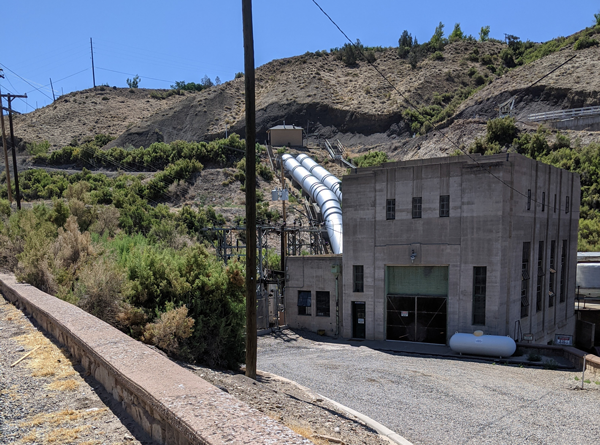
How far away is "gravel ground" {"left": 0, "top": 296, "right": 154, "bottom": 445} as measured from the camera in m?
5.02

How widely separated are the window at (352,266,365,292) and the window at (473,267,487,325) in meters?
5.64

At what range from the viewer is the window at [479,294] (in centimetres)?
2147

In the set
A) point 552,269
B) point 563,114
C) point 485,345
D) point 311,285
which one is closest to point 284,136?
point 563,114

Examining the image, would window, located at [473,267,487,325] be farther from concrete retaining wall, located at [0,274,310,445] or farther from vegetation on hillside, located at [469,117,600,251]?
vegetation on hillside, located at [469,117,600,251]

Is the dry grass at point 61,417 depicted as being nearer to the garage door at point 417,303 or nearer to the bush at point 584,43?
the garage door at point 417,303

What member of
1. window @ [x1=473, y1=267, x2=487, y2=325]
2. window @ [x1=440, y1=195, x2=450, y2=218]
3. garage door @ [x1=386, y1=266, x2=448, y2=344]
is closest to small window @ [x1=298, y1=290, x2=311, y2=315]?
garage door @ [x1=386, y1=266, x2=448, y2=344]

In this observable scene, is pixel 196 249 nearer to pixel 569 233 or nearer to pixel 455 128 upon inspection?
pixel 569 233

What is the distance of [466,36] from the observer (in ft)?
351

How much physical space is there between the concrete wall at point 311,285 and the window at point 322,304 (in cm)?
17

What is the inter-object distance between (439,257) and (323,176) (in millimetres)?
21892

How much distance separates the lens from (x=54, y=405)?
19.2 feet

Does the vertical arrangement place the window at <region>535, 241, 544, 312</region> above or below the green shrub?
below

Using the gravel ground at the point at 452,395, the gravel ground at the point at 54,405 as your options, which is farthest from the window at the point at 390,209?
the gravel ground at the point at 54,405

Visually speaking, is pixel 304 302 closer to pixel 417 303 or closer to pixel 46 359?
pixel 417 303
